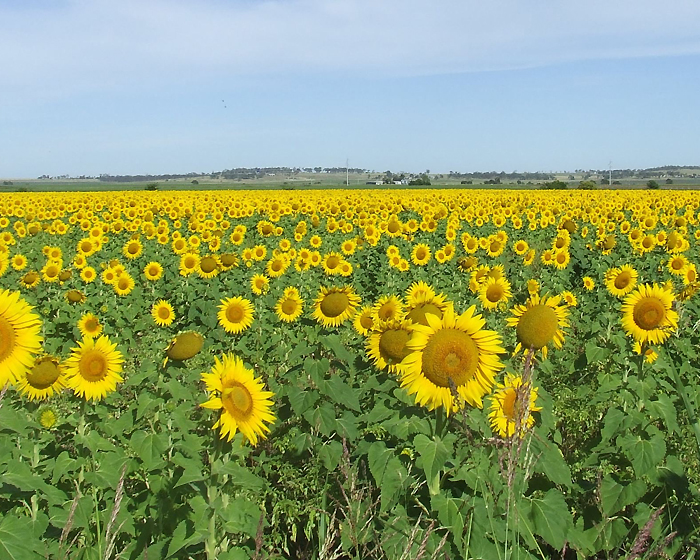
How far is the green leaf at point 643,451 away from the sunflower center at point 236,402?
231 cm

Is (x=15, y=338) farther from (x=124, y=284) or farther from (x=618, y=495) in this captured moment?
(x=124, y=284)

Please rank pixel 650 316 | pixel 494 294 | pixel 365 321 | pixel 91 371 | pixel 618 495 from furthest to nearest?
pixel 494 294 → pixel 365 321 → pixel 650 316 → pixel 91 371 → pixel 618 495

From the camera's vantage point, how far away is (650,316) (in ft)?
14.3

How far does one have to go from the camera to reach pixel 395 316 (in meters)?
3.94

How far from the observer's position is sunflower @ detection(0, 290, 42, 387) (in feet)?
10.0

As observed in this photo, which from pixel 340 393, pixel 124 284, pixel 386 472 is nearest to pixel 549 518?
pixel 386 472

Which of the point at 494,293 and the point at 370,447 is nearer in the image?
the point at 370,447

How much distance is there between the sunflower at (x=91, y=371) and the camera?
383 cm

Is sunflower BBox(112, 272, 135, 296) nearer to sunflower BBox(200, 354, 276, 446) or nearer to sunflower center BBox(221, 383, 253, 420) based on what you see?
sunflower BBox(200, 354, 276, 446)

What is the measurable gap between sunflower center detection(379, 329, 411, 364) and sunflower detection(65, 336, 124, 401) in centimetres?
175

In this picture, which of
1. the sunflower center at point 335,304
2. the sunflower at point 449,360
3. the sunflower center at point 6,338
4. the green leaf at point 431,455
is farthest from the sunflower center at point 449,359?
the sunflower center at point 6,338

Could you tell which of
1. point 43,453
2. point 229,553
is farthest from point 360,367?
point 43,453

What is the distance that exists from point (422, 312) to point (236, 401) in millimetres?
1195

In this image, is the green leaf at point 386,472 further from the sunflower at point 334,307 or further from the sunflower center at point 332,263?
the sunflower center at point 332,263
